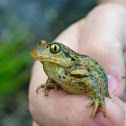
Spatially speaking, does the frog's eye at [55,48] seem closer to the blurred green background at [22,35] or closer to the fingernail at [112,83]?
the fingernail at [112,83]

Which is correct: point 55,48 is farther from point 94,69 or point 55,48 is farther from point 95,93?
point 95,93

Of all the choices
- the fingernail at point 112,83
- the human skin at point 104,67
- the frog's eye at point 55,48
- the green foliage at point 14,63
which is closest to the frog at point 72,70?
the frog's eye at point 55,48

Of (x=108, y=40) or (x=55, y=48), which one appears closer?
(x=55, y=48)

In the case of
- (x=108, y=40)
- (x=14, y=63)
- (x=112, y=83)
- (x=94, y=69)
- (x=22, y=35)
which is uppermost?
(x=22, y=35)

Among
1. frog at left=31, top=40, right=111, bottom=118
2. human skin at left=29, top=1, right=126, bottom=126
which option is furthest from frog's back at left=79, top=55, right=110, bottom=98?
human skin at left=29, top=1, right=126, bottom=126

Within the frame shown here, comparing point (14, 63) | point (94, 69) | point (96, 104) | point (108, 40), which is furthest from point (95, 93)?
point (14, 63)

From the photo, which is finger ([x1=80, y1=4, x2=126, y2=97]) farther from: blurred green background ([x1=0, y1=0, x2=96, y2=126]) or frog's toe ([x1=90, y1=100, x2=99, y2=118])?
blurred green background ([x1=0, y1=0, x2=96, y2=126])

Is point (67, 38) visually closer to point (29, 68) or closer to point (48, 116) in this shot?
point (48, 116)
